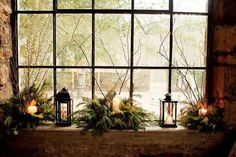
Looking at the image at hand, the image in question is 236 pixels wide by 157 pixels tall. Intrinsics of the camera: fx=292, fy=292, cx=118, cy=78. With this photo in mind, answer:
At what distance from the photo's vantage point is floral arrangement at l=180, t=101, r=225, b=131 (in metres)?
2.98

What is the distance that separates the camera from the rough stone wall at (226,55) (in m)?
2.97

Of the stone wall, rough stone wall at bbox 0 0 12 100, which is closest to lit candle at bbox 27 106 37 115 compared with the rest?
the stone wall

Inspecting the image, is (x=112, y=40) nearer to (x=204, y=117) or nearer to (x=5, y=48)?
(x=5, y=48)

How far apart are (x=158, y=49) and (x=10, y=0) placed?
5.56ft

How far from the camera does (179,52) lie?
326 cm

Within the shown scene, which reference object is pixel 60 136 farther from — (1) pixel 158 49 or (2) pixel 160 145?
(1) pixel 158 49

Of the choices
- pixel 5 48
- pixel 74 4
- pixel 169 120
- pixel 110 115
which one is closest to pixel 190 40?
pixel 169 120

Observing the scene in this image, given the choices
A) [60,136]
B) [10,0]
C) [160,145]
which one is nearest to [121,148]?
[160,145]

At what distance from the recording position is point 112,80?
3.28 metres

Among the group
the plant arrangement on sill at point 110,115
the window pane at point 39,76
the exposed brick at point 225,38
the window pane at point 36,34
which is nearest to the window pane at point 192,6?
the exposed brick at point 225,38

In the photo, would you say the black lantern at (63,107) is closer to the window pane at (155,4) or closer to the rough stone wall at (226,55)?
the window pane at (155,4)

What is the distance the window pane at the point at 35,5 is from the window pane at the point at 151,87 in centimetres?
125

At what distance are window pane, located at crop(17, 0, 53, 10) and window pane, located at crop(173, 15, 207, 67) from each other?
1402 millimetres

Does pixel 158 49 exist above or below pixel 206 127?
above
